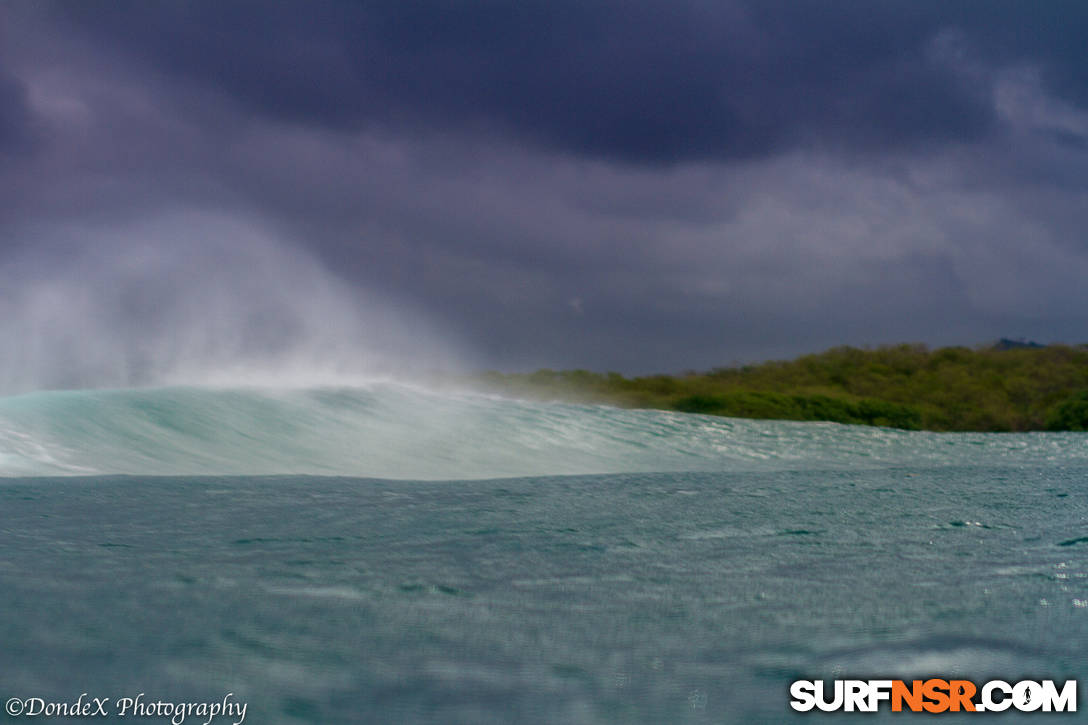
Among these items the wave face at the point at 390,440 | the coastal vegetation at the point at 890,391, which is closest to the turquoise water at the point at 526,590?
the wave face at the point at 390,440

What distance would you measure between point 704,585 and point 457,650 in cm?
87

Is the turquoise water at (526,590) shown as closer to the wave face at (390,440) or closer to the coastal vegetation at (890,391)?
the wave face at (390,440)

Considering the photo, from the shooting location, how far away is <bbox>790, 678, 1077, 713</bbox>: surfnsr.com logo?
1523 mm

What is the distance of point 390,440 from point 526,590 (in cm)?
646

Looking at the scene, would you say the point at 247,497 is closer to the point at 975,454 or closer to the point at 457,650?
the point at 457,650

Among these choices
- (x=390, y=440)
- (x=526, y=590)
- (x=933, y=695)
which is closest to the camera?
(x=933, y=695)

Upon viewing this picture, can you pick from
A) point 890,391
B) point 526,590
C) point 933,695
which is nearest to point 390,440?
point 526,590

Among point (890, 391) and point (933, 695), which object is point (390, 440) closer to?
point (933, 695)

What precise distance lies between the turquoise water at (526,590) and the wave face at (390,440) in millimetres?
945

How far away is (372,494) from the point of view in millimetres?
4520

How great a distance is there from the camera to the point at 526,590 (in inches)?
91.1

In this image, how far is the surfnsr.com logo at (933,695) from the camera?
1523 mm

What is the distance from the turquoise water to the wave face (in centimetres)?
95

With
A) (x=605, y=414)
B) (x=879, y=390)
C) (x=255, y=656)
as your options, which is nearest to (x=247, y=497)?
(x=255, y=656)
